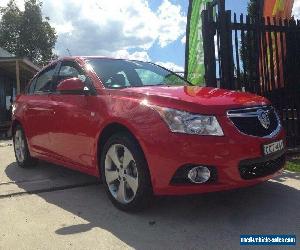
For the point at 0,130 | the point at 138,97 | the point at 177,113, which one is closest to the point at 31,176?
the point at 138,97

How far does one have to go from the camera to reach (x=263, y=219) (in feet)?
13.7

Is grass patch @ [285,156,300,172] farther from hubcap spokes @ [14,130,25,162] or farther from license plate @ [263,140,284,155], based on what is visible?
hubcap spokes @ [14,130,25,162]

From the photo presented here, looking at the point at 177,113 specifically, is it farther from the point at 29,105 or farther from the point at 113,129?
the point at 29,105

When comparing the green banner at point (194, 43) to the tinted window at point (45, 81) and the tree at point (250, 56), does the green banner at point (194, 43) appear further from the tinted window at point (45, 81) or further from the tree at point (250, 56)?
the tinted window at point (45, 81)

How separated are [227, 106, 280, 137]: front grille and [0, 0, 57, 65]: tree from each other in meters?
49.5

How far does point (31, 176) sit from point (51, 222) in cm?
228

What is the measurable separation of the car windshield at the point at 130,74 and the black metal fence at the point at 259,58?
1.45m

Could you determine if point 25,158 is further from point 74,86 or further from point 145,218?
point 145,218

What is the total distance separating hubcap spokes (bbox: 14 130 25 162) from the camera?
23.3 ft

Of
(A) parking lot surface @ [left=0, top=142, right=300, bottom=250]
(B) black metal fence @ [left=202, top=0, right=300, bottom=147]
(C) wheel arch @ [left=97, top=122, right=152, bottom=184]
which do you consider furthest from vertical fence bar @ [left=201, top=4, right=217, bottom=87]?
(C) wheel arch @ [left=97, top=122, right=152, bottom=184]

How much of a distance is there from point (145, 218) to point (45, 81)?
3.01m

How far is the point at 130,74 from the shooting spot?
5.46m

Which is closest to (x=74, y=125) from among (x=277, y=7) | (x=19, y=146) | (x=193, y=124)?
(x=193, y=124)

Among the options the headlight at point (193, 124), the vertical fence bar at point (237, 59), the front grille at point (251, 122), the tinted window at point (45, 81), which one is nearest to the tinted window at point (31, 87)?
the tinted window at point (45, 81)
